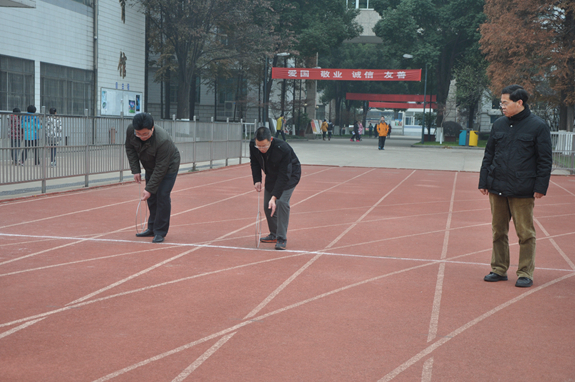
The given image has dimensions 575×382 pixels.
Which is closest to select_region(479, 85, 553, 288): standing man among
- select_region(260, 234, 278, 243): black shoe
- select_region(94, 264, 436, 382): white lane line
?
select_region(94, 264, 436, 382): white lane line

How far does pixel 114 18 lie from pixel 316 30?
18842 mm

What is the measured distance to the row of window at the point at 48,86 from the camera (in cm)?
2545

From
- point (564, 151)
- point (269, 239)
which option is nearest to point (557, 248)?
point (269, 239)

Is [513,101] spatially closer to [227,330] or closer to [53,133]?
[227,330]

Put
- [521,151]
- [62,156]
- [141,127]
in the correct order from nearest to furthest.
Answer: [521,151] → [141,127] → [62,156]

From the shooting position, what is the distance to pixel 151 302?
18.2ft

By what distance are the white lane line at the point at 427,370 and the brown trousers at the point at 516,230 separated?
2461 millimetres

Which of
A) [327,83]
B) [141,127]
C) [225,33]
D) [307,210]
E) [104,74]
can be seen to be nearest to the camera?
[141,127]

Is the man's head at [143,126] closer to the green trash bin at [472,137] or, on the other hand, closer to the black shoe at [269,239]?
the black shoe at [269,239]

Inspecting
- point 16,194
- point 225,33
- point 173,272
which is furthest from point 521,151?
point 225,33

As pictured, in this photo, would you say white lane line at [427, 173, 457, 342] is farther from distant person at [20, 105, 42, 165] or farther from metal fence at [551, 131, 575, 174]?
metal fence at [551, 131, 575, 174]

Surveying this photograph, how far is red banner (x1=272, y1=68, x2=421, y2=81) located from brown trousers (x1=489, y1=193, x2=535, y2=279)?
3544cm

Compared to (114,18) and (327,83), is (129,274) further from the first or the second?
(327,83)

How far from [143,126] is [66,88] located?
23.5 metres
